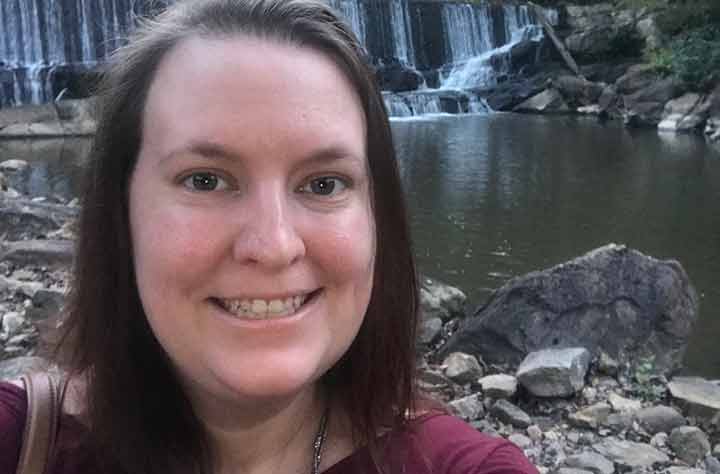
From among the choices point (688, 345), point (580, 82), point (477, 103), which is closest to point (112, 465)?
point (688, 345)

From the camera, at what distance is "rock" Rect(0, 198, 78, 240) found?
8.38 metres

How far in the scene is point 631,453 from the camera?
3.98 m

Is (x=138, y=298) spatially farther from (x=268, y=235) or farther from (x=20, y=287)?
(x=20, y=287)

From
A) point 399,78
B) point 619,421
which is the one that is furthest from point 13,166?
point 399,78

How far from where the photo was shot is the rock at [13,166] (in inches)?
507

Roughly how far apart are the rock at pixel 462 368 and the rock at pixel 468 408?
416mm

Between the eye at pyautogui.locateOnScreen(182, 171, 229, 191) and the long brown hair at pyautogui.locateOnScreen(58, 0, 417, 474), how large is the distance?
0.14m

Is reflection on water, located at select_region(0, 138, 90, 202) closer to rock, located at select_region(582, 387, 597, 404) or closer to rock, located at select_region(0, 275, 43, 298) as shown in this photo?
rock, located at select_region(0, 275, 43, 298)

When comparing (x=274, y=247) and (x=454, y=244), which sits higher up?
(x=274, y=247)

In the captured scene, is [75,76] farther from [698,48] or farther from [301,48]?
[301,48]

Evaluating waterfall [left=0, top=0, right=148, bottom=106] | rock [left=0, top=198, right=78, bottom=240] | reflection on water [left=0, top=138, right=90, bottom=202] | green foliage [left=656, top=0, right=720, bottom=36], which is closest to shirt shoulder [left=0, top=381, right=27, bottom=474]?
rock [left=0, top=198, right=78, bottom=240]

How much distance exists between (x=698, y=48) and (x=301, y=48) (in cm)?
2401

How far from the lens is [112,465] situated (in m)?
1.31

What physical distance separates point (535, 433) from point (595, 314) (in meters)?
1.34
